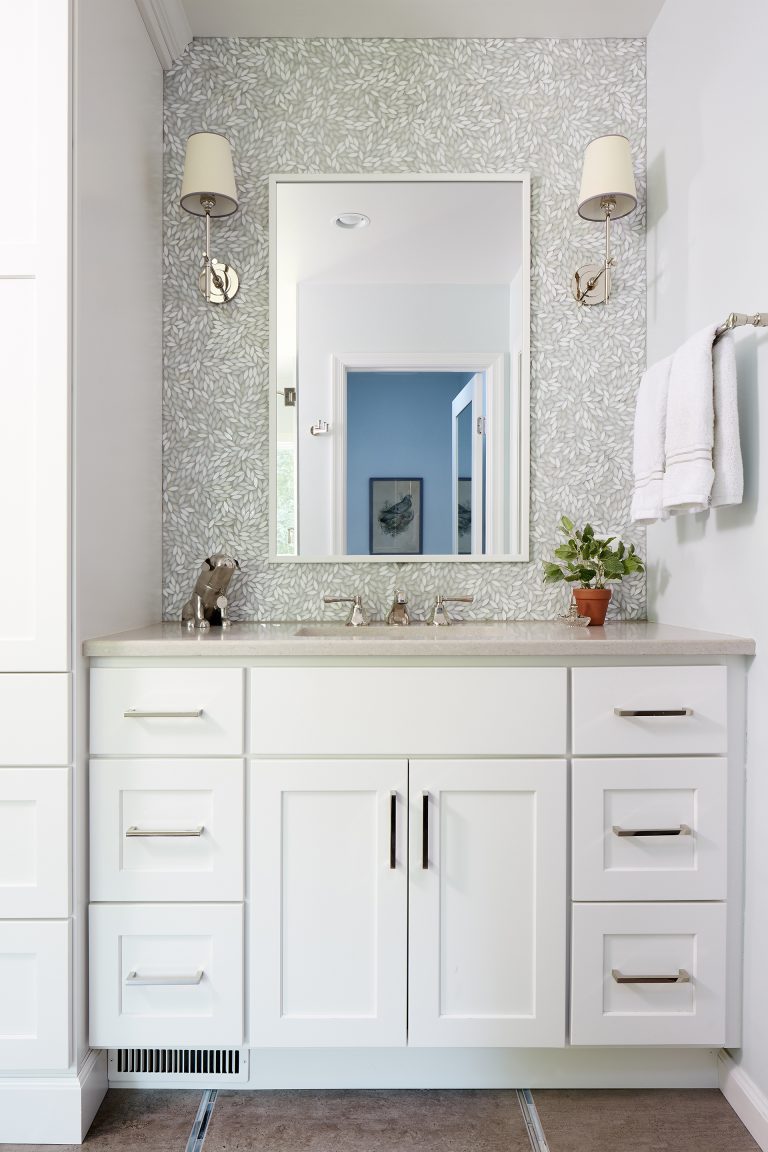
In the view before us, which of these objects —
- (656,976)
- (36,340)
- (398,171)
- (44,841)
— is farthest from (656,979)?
(398,171)

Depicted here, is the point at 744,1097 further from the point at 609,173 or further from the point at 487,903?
the point at 609,173

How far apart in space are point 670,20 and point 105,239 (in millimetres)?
1544

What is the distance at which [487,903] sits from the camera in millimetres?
1550

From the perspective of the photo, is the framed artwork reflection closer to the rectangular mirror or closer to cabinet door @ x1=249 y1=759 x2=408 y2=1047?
the rectangular mirror

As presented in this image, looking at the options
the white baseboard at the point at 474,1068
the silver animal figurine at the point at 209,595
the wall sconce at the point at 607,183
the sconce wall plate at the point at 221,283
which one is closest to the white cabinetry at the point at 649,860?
the white baseboard at the point at 474,1068

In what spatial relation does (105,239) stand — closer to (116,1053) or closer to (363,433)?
(363,433)

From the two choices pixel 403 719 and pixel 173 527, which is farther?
pixel 173 527

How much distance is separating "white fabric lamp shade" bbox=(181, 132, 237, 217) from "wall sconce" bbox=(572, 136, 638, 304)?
3.04ft

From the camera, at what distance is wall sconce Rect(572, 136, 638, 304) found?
6.35ft

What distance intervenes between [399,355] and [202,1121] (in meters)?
1.85

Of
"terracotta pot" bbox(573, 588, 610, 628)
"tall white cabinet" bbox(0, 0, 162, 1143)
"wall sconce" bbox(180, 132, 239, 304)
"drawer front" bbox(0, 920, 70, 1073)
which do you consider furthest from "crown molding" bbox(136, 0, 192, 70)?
"drawer front" bbox(0, 920, 70, 1073)

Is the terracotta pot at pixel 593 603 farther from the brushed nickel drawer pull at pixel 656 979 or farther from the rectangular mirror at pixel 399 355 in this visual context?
the brushed nickel drawer pull at pixel 656 979

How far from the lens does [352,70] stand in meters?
2.08

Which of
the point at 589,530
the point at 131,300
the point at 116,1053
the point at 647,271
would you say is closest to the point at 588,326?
the point at 647,271
